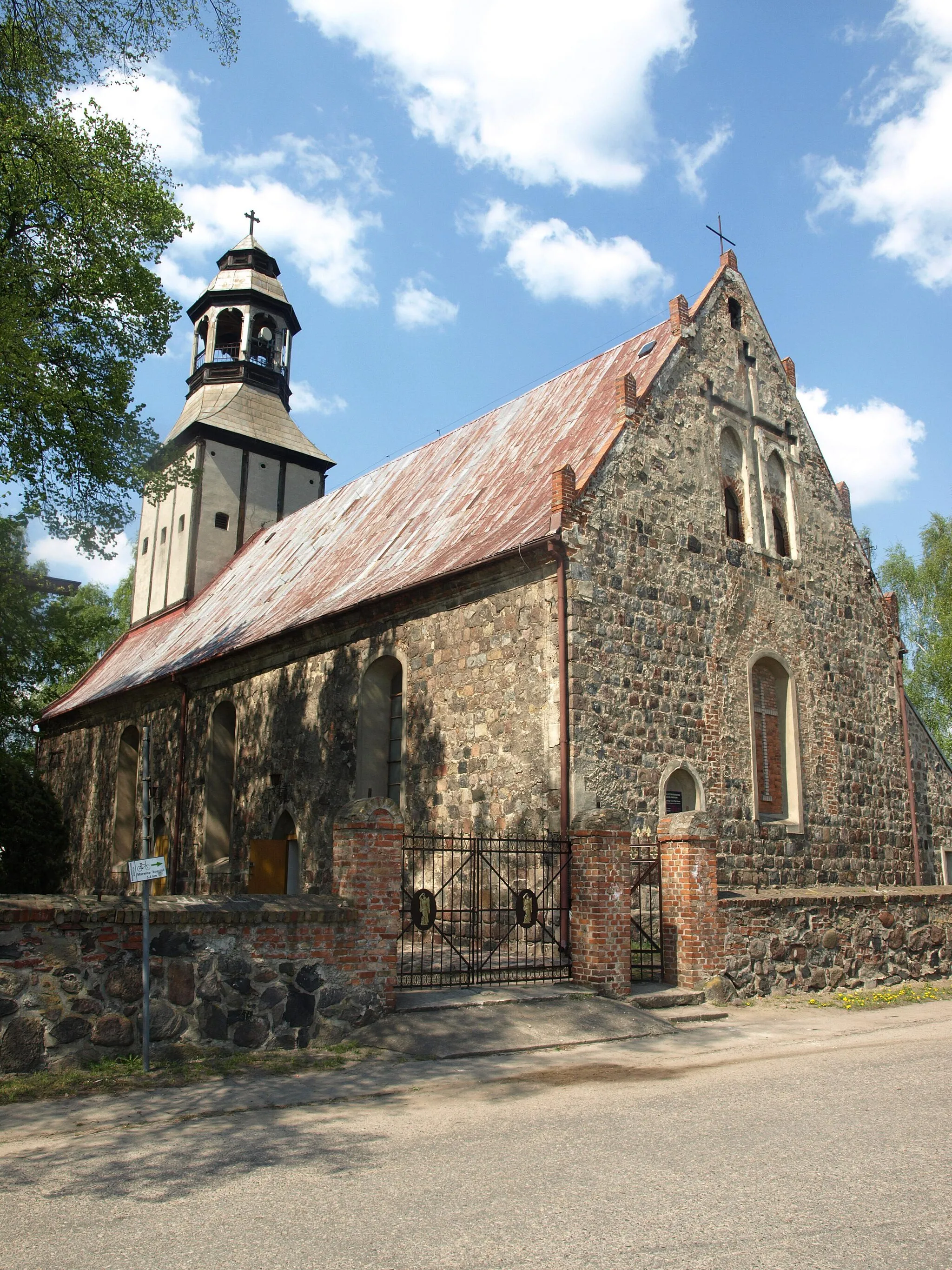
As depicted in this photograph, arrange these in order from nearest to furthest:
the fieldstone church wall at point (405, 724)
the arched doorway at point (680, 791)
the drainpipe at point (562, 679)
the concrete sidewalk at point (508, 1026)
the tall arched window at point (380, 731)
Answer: the concrete sidewalk at point (508, 1026) → the drainpipe at point (562, 679) → the fieldstone church wall at point (405, 724) → the arched doorway at point (680, 791) → the tall arched window at point (380, 731)

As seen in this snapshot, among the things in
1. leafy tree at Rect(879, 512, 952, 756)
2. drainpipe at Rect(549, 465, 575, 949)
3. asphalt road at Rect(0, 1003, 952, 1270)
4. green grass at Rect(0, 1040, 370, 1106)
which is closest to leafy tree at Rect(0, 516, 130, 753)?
drainpipe at Rect(549, 465, 575, 949)

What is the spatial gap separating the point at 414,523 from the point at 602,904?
1015cm

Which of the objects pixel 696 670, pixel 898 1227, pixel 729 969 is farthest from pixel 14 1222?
pixel 696 670

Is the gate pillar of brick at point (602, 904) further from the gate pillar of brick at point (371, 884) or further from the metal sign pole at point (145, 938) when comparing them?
the metal sign pole at point (145, 938)

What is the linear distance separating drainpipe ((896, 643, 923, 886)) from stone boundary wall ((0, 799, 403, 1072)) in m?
12.7

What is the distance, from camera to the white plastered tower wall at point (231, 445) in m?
28.6

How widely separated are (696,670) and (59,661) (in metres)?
11.3

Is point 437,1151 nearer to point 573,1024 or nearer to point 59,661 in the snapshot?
point 573,1024

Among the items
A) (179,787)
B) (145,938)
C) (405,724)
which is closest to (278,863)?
(405,724)

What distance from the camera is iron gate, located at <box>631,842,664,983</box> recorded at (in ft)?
40.8

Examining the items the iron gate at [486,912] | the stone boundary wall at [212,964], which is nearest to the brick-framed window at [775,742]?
the iron gate at [486,912]

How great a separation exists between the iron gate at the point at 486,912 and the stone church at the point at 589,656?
584 mm

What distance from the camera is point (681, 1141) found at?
597 centimetres

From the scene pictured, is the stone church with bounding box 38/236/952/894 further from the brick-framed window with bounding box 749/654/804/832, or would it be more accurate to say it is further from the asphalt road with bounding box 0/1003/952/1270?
the asphalt road with bounding box 0/1003/952/1270
